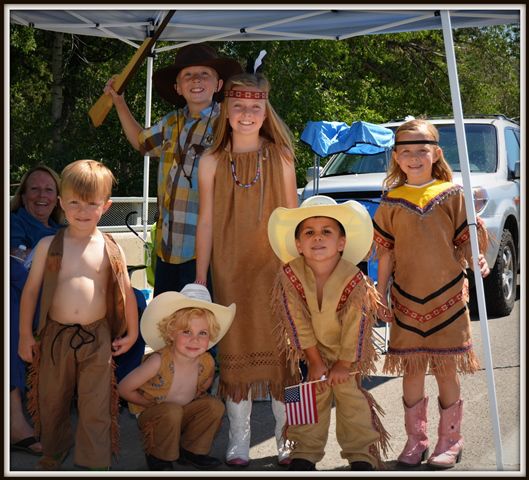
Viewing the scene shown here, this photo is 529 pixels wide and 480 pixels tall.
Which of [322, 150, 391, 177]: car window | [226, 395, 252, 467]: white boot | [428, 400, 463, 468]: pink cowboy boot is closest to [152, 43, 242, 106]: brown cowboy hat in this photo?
[226, 395, 252, 467]: white boot

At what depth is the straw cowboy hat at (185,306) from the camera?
4527 millimetres

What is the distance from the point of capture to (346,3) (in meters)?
4.70

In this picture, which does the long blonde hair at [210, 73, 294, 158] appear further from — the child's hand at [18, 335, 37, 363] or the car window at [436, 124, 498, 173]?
the car window at [436, 124, 498, 173]

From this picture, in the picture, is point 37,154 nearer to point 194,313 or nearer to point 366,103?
point 366,103

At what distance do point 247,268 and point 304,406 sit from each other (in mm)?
783

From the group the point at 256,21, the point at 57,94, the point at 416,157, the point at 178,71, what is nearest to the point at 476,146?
the point at 256,21

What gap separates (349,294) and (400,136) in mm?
935

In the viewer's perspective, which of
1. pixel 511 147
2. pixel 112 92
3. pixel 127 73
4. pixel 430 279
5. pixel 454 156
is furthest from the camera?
pixel 511 147

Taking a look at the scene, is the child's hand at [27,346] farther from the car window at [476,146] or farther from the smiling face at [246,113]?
the car window at [476,146]

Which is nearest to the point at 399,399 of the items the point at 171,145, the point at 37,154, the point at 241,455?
the point at 241,455

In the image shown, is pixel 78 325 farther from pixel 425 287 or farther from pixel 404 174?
pixel 404 174

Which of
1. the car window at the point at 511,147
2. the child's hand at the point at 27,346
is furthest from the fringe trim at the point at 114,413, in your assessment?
the car window at the point at 511,147

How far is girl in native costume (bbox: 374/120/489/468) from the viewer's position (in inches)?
181

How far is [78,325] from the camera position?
4441 mm
